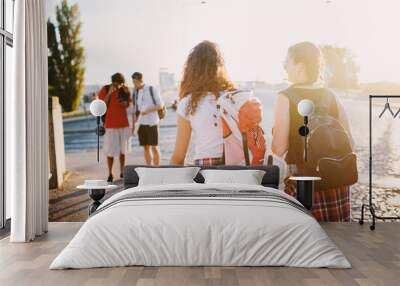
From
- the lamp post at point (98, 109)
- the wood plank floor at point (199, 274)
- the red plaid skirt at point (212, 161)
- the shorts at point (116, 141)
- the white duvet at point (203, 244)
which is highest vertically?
the lamp post at point (98, 109)

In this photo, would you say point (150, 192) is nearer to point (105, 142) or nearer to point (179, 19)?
point (105, 142)

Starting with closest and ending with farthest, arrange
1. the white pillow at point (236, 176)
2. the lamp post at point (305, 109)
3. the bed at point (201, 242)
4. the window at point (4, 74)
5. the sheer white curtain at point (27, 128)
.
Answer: the bed at point (201, 242)
the sheer white curtain at point (27, 128)
the window at point (4, 74)
the white pillow at point (236, 176)
the lamp post at point (305, 109)

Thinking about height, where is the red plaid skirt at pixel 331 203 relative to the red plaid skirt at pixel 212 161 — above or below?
below

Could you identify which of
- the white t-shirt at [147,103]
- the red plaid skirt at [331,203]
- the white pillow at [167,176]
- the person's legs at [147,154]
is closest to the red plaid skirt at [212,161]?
the white pillow at [167,176]

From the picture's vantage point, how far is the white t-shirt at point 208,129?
758 centimetres

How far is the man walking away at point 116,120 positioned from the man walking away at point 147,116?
14 cm

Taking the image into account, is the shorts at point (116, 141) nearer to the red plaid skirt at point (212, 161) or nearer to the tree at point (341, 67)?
the red plaid skirt at point (212, 161)

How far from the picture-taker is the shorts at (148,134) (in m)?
7.72

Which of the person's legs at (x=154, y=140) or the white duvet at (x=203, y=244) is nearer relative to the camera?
the white duvet at (x=203, y=244)

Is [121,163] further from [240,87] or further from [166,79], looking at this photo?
[240,87]

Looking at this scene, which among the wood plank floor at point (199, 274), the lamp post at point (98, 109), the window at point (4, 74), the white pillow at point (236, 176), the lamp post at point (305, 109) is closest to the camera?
the wood plank floor at point (199, 274)

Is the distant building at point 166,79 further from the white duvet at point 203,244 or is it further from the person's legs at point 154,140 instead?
the white duvet at point 203,244

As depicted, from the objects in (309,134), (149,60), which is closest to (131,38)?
(149,60)

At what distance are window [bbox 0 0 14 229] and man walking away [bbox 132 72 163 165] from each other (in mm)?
1549
